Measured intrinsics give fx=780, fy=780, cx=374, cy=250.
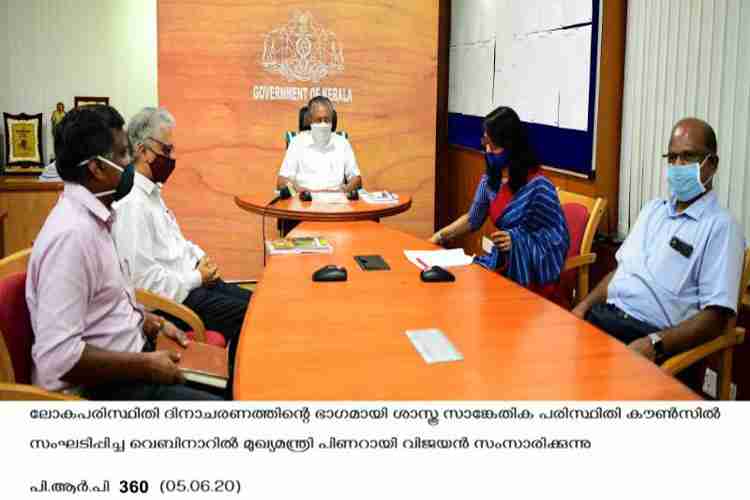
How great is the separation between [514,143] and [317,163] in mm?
2423

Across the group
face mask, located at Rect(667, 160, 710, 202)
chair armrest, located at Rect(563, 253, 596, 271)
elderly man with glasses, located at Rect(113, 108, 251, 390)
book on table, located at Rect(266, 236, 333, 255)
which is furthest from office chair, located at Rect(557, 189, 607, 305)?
elderly man with glasses, located at Rect(113, 108, 251, 390)

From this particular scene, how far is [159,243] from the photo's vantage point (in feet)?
9.66

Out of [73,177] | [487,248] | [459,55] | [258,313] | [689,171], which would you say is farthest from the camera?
[459,55]

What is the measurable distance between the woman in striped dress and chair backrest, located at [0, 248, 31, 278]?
1580mm

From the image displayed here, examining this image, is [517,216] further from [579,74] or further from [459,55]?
[459,55]

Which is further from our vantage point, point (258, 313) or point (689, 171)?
point (689, 171)

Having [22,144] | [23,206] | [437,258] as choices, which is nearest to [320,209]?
[437,258]

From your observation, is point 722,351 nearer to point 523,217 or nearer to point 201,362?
point 523,217

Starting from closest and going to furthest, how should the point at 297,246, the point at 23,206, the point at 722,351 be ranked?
the point at 722,351
the point at 297,246
the point at 23,206

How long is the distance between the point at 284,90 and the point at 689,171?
390 centimetres

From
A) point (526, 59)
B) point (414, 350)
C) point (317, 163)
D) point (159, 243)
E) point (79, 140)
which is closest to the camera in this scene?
point (414, 350)

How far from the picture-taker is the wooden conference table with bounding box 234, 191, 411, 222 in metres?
3.97
